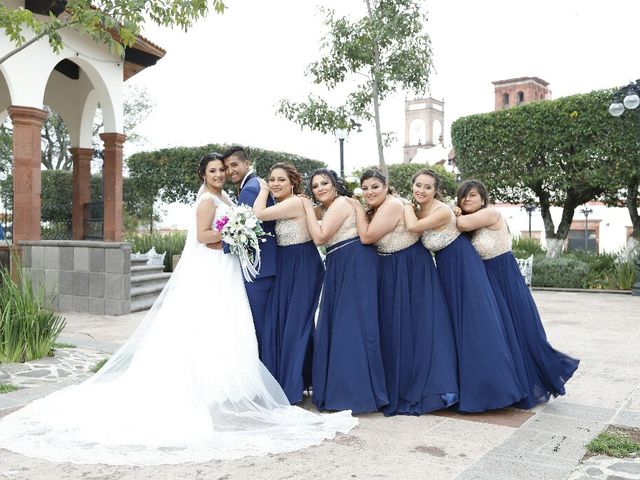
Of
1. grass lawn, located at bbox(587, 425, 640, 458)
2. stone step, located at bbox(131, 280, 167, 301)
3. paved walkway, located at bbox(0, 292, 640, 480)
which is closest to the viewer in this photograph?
paved walkway, located at bbox(0, 292, 640, 480)

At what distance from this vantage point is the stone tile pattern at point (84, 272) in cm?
981

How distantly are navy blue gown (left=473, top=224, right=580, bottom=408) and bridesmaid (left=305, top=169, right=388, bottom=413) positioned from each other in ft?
3.17

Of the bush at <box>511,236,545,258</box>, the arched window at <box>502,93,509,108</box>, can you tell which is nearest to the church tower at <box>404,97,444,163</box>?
the arched window at <box>502,93,509,108</box>

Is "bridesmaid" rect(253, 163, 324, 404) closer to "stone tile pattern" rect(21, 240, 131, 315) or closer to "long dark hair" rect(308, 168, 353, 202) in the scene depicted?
"long dark hair" rect(308, 168, 353, 202)

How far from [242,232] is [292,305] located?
71 cm

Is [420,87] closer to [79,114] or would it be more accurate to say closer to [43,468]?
[79,114]

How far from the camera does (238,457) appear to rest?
350 cm

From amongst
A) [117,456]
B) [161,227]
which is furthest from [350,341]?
[161,227]

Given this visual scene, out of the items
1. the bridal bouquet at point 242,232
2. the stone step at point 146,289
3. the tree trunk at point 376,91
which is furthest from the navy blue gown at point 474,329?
the tree trunk at point 376,91

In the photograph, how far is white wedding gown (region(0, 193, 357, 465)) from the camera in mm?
3662

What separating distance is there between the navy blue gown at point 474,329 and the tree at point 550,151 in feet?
45.2

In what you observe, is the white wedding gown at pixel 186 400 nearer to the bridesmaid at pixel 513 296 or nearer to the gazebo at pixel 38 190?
the bridesmaid at pixel 513 296

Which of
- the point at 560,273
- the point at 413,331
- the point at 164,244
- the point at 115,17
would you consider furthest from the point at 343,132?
the point at 413,331

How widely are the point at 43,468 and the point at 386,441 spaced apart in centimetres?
198
